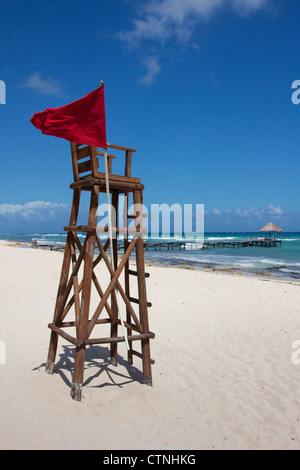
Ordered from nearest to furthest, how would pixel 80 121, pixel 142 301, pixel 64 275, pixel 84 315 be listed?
pixel 84 315, pixel 80 121, pixel 142 301, pixel 64 275

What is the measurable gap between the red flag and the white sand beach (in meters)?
3.64

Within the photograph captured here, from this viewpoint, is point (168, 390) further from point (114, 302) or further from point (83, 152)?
point (83, 152)

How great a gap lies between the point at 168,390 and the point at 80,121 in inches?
165

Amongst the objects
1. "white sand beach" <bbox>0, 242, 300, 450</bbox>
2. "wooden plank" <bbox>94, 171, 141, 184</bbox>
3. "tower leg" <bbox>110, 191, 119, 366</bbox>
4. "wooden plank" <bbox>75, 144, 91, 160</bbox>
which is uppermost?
"wooden plank" <bbox>75, 144, 91, 160</bbox>

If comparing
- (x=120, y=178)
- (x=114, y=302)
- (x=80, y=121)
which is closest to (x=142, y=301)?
(x=114, y=302)

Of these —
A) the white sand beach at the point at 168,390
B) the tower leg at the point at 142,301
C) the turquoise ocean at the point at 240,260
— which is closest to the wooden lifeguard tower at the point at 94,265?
the tower leg at the point at 142,301

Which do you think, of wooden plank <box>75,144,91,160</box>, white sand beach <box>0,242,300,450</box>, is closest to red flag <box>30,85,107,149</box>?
wooden plank <box>75,144,91,160</box>

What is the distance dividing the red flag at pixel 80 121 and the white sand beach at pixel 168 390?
3636mm

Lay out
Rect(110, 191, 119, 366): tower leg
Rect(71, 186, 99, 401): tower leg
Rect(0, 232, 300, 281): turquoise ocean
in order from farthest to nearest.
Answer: Rect(0, 232, 300, 281): turquoise ocean, Rect(110, 191, 119, 366): tower leg, Rect(71, 186, 99, 401): tower leg

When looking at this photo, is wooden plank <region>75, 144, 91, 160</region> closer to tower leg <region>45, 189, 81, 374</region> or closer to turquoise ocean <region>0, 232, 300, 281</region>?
tower leg <region>45, 189, 81, 374</region>

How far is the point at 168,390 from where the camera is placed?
17.8 ft

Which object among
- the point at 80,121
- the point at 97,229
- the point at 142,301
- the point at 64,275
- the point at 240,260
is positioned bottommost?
the point at 240,260

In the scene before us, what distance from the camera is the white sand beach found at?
4.21 m
